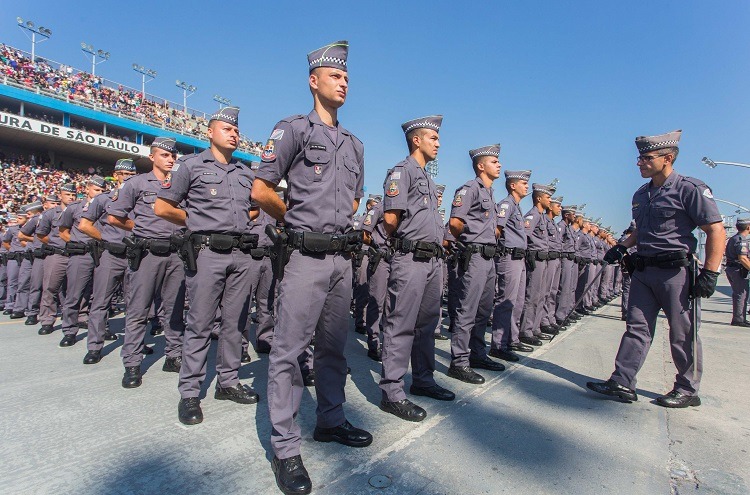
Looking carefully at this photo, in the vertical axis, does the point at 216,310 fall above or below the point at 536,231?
below

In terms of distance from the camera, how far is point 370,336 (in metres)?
5.09

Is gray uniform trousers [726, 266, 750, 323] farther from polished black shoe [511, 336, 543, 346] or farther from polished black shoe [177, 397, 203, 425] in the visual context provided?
polished black shoe [177, 397, 203, 425]

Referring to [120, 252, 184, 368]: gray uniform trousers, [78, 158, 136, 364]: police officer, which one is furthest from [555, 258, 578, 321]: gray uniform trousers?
[78, 158, 136, 364]: police officer

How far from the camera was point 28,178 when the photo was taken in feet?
79.0

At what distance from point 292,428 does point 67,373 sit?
3021 mm

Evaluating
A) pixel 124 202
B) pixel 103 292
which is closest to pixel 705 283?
pixel 124 202

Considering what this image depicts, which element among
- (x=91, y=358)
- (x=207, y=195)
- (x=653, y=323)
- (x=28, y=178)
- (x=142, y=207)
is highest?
(x=28, y=178)

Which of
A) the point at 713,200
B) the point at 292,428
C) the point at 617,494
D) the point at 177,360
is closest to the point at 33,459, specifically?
the point at 292,428

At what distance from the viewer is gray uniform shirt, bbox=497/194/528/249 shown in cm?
514

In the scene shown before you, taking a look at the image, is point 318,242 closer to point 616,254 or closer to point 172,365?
point 172,365

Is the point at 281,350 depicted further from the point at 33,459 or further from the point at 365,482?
the point at 33,459

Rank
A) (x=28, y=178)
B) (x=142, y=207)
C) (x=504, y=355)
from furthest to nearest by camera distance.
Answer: (x=28, y=178)
(x=504, y=355)
(x=142, y=207)

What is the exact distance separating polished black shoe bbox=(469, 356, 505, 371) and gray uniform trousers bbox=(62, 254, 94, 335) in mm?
4928

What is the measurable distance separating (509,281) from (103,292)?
464 cm
